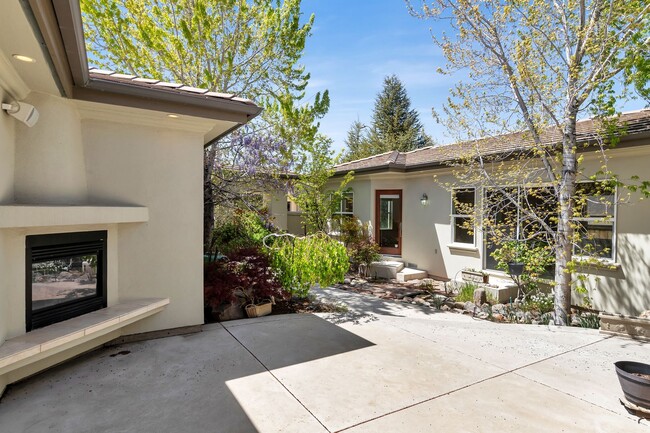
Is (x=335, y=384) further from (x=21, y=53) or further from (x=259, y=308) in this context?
(x=21, y=53)

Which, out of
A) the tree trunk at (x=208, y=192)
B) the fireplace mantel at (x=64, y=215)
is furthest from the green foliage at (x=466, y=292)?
the fireplace mantel at (x=64, y=215)

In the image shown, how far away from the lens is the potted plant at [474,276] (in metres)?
9.54

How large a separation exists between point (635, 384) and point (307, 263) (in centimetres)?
472

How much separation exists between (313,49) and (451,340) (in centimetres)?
1005

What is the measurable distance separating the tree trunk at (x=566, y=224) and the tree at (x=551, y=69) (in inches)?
0.6

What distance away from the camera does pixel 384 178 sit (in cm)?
1288

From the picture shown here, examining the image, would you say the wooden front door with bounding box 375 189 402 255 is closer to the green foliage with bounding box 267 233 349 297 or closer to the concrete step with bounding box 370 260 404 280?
the concrete step with bounding box 370 260 404 280

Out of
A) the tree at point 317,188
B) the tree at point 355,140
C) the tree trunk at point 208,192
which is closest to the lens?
the tree trunk at point 208,192

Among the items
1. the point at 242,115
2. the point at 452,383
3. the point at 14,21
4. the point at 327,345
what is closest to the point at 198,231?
the point at 242,115

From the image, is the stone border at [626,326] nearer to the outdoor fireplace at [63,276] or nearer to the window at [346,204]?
the outdoor fireplace at [63,276]

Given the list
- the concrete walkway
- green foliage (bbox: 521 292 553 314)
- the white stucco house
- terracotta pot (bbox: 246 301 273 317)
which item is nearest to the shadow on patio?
the concrete walkway

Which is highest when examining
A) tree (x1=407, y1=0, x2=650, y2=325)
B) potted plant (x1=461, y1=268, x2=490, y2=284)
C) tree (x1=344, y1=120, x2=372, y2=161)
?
tree (x1=344, y1=120, x2=372, y2=161)

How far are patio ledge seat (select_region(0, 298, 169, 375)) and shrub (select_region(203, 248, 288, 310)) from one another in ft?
3.40

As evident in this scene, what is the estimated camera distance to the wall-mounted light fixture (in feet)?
11.8
